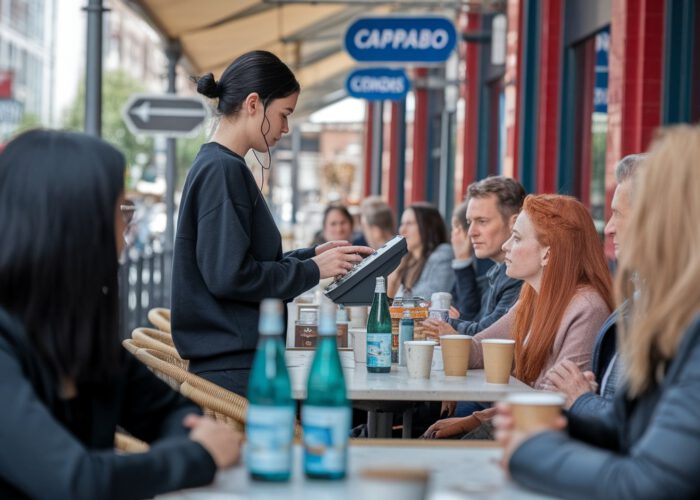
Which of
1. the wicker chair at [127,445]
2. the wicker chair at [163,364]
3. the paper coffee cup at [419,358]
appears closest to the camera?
the wicker chair at [127,445]

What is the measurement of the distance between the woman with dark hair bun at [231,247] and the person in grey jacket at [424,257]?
139 inches

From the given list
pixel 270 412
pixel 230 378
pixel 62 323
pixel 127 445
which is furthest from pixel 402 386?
pixel 62 323

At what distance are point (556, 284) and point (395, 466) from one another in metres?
1.87

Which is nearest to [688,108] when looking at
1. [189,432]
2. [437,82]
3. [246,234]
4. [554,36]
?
[554,36]

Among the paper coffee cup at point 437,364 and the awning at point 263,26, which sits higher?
the awning at point 263,26

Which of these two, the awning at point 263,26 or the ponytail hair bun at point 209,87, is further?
the awning at point 263,26

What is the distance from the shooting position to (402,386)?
11.9 ft

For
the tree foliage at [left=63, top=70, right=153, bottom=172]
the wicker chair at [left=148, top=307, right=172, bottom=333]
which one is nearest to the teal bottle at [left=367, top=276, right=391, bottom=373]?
the wicker chair at [left=148, top=307, right=172, bottom=333]

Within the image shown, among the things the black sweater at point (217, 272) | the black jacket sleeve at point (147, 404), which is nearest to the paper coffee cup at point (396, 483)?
the black jacket sleeve at point (147, 404)

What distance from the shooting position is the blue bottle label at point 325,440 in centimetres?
206

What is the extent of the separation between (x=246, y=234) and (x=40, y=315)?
1639mm

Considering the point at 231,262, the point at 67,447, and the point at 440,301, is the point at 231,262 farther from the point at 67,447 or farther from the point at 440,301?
the point at 440,301

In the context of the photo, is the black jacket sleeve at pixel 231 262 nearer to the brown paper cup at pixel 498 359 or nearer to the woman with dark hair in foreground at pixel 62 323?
the brown paper cup at pixel 498 359

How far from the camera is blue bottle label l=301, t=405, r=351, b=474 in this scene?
2.06 m
